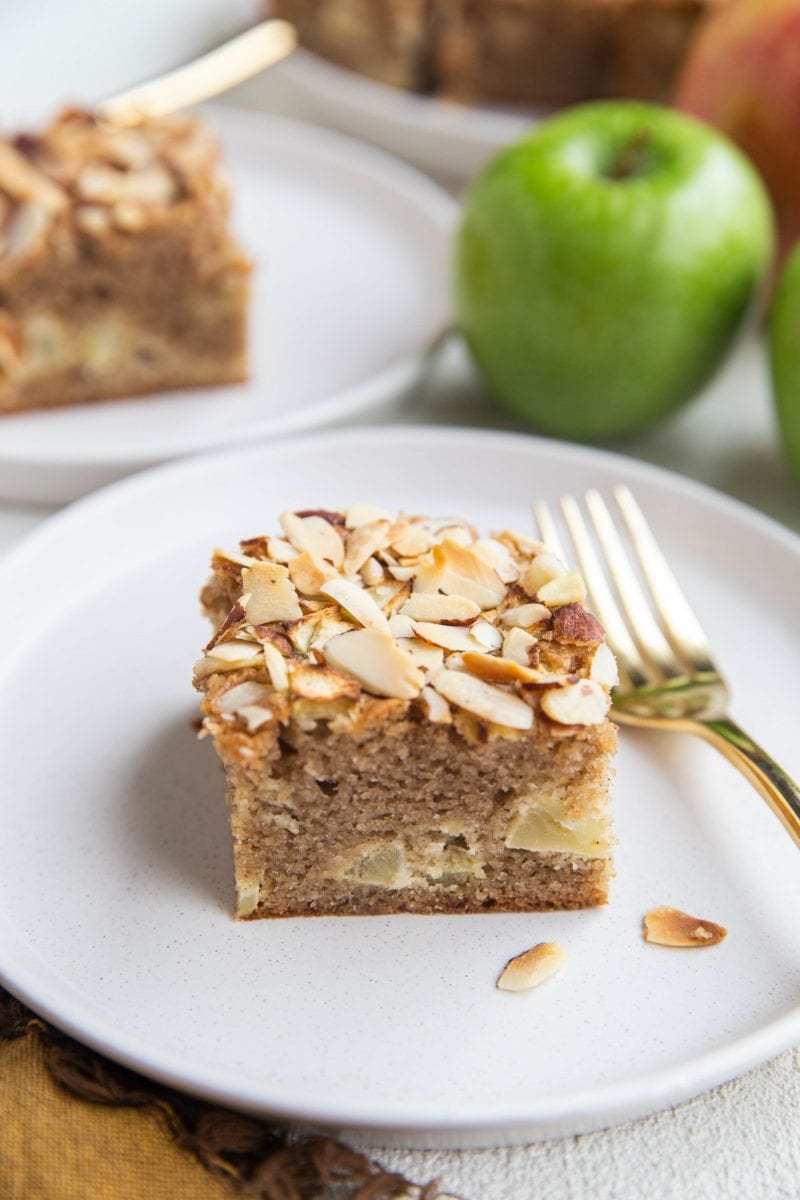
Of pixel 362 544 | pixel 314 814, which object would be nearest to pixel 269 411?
pixel 362 544

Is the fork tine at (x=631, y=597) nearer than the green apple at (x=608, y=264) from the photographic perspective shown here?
Yes

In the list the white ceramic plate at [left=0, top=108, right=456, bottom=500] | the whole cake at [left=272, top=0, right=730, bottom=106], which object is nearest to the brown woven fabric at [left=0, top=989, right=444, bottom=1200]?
the white ceramic plate at [left=0, top=108, right=456, bottom=500]

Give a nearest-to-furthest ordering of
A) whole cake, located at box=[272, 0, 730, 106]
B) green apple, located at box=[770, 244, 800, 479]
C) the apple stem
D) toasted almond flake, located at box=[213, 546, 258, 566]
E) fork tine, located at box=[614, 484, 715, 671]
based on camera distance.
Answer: toasted almond flake, located at box=[213, 546, 258, 566] → fork tine, located at box=[614, 484, 715, 671] → green apple, located at box=[770, 244, 800, 479] → the apple stem → whole cake, located at box=[272, 0, 730, 106]

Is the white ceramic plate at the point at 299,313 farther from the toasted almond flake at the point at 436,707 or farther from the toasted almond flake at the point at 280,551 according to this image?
the toasted almond flake at the point at 436,707

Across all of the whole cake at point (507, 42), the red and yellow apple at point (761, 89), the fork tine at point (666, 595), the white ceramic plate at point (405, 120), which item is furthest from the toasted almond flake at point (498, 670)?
the whole cake at point (507, 42)

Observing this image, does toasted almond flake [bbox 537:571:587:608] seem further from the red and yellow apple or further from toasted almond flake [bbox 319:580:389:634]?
the red and yellow apple

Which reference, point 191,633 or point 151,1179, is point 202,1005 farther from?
point 191,633
